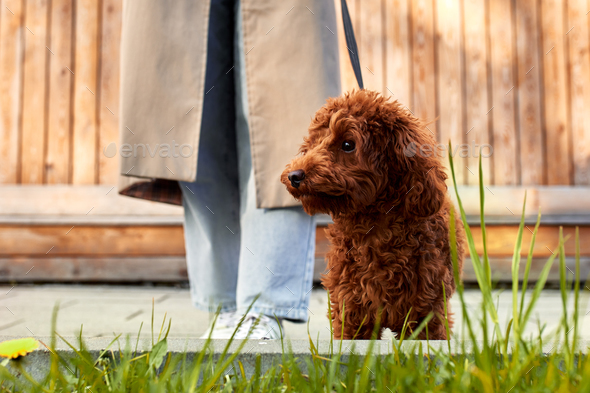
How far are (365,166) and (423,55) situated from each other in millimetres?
2920

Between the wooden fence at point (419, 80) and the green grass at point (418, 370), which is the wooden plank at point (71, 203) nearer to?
the wooden fence at point (419, 80)

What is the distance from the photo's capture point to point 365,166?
1112mm

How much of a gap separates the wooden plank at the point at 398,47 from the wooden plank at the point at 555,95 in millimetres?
1251

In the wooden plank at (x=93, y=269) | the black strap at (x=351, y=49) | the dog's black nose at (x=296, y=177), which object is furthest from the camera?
the wooden plank at (x=93, y=269)

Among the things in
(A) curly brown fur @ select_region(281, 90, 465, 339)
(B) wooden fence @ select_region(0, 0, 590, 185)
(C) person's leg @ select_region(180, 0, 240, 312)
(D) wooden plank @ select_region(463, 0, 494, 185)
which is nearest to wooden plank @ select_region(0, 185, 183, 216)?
(B) wooden fence @ select_region(0, 0, 590, 185)

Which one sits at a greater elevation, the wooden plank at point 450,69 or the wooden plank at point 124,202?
the wooden plank at point 450,69

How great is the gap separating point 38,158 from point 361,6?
320 cm

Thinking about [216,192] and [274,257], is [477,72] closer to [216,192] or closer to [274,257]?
[216,192]

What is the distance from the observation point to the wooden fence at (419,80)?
357 centimetres

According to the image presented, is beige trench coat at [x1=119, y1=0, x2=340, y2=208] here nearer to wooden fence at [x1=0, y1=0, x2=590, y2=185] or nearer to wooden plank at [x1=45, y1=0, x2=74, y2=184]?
wooden fence at [x1=0, y1=0, x2=590, y2=185]

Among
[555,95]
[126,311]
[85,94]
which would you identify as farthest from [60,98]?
[555,95]

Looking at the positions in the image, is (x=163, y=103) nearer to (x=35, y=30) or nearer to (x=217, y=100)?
(x=217, y=100)

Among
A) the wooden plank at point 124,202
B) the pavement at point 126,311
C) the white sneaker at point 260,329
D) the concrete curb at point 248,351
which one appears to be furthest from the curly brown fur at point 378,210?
the wooden plank at point 124,202

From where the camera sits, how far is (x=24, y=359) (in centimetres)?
84
